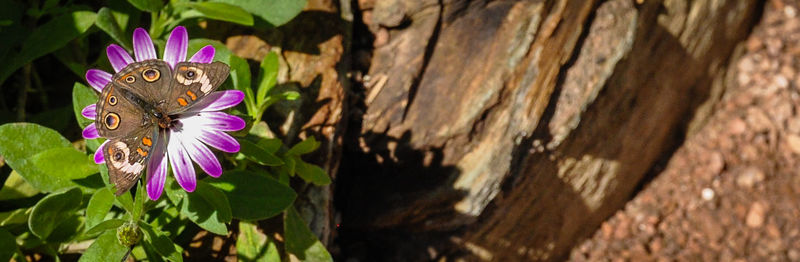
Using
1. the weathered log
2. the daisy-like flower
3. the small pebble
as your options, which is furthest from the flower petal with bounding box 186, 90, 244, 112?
the small pebble

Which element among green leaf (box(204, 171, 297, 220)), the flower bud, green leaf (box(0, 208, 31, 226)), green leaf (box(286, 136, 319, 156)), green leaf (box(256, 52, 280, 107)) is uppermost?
green leaf (box(0, 208, 31, 226))

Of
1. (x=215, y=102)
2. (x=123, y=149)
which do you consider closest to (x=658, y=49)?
(x=215, y=102)

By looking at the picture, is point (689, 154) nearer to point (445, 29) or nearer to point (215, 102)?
point (445, 29)

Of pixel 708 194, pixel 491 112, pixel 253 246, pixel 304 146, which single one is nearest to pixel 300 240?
pixel 253 246

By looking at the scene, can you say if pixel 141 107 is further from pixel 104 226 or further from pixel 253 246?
pixel 253 246

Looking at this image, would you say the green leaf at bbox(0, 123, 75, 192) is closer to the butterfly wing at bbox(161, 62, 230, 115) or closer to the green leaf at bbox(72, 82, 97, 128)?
the green leaf at bbox(72, 82, 97, 128)

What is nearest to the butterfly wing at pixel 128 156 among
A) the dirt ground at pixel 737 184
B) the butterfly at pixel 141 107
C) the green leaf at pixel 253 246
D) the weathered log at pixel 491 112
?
the butterfly at pixel 141 107
